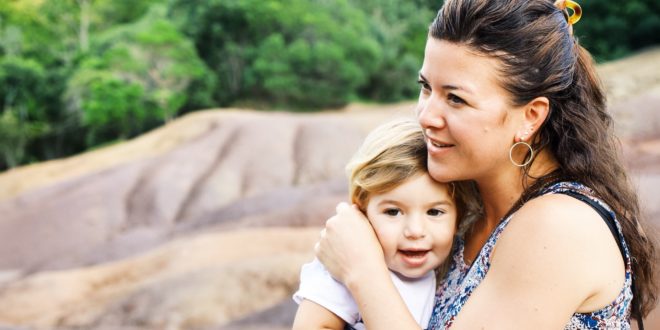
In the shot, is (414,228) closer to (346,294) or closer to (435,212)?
(435,212)

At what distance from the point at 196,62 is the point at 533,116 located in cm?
2615

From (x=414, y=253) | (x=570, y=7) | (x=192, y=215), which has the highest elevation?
(x=570, y=7)

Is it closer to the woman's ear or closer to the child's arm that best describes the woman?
the woman's ear

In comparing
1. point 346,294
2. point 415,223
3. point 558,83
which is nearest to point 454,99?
point 558,83

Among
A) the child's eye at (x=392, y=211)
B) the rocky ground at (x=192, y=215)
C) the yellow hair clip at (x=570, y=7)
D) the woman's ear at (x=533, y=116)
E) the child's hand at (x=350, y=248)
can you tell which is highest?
the yellow hair clip at (x=570, y=7)

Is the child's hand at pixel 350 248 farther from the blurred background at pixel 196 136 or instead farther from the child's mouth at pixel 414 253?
the blurred background at pixel 196 136

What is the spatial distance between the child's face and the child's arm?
0.81 ft

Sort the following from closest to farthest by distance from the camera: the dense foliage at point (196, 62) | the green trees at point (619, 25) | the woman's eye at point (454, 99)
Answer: the woman's eye at point (454, 99) → the green trees at point (619, 25) → the dense foliage at point (196, 62)

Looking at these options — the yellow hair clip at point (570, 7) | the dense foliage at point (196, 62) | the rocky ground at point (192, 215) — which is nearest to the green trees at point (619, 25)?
the dense foliage at point (196, 62)

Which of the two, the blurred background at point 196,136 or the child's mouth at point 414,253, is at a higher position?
the child's mouth at point 414,253

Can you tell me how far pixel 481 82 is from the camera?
185cm

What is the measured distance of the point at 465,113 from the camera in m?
1.88

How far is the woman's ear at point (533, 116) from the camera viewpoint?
6.25ft

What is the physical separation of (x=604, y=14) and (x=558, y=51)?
25.1 m
